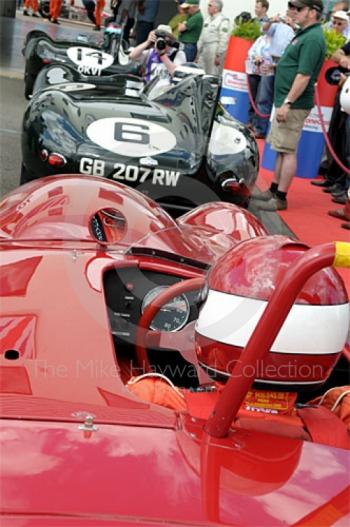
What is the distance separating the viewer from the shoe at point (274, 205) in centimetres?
838

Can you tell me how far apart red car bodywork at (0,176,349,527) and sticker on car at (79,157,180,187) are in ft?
11.9

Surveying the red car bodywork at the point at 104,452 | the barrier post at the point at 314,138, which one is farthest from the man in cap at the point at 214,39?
the red car bodywork at the point at 104,452

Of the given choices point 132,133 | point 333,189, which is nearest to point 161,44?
point 333,189

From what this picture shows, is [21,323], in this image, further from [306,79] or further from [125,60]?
[125,60]

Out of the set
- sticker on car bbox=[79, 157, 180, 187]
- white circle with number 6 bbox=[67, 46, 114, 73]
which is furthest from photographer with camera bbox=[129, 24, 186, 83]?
sticker on car bbox=[79, 157, 180, 187]

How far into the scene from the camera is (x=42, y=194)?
11.5 ft

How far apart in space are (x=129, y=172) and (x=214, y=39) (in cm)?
897

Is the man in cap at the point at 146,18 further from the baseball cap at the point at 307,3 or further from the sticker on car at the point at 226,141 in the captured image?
the sticker on car at the point at 226,141

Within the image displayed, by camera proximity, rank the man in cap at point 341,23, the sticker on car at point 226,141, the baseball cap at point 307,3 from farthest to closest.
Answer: the man in cap at point 341,23
the baseball cap at point 307,3
the sticker on car at point 226,141

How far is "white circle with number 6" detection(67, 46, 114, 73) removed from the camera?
460 inches

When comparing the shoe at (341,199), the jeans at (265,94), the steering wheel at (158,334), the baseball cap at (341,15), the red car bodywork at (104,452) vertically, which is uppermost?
the baseball cap at (341,15)

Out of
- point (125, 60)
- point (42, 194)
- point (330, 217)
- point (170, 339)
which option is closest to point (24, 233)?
point (42, 194)

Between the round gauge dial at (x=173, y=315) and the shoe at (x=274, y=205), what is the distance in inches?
226

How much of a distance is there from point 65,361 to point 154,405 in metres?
0.30
